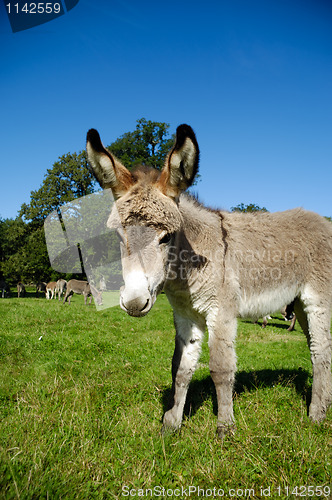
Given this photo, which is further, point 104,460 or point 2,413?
point 2,413

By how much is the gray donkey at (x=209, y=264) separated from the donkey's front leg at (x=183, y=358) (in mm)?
12

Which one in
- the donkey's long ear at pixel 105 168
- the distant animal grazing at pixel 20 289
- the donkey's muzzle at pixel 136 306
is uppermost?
the donkey's long ear at pixel 105 168

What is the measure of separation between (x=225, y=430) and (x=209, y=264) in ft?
6.00

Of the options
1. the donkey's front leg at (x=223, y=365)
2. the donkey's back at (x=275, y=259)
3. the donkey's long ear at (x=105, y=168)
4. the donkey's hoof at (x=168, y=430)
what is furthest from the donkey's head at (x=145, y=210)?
the donkey's hoof at (x=168, y=430)

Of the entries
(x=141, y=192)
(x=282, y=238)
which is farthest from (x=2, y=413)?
(x=282, y=238)

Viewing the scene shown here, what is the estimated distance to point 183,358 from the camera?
377 cm

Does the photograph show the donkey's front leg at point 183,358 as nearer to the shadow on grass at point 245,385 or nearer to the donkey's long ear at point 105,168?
the shadow on grass at point 245,385

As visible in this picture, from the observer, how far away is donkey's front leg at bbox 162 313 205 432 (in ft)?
11.9

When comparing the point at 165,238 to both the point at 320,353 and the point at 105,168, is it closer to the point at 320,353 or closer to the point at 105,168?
the point at 105,168

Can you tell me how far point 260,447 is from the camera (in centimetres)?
287

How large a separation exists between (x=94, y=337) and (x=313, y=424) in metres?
5.73

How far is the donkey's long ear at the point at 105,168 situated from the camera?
9.05 ft

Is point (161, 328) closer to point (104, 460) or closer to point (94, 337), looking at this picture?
point (94, 337)

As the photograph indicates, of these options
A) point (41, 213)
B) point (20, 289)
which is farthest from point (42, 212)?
point (20, 289)
